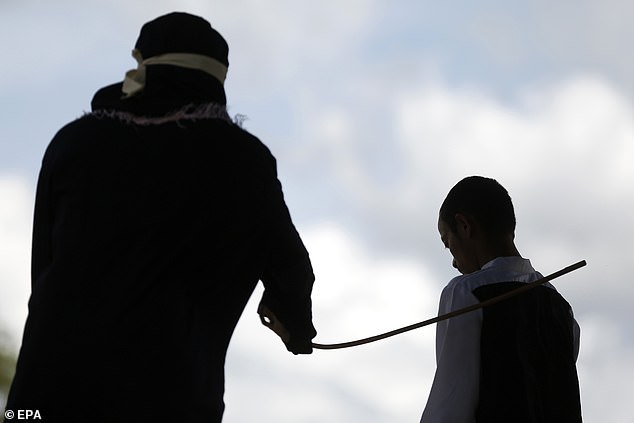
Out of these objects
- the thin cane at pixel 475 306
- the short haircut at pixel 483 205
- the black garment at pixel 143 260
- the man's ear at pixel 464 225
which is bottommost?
the black garment at pixel 143 260

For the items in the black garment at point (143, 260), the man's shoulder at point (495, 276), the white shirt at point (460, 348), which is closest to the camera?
the black garment at point (143, 260)

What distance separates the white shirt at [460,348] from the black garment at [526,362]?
4cm

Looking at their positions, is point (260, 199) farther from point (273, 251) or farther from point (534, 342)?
point (534, 342)

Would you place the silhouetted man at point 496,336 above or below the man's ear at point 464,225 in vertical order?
below

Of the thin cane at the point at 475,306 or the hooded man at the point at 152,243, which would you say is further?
the thin cane at the point at 475,306


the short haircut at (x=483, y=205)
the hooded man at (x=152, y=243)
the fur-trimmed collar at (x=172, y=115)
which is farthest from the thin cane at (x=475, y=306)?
the fur-trimmed collar at (x=172, y=115)

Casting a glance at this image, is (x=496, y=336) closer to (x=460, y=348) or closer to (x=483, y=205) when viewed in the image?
(x=460, y=348)

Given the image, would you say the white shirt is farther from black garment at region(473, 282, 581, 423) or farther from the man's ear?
the man's ear

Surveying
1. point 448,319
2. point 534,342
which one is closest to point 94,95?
point 448,319

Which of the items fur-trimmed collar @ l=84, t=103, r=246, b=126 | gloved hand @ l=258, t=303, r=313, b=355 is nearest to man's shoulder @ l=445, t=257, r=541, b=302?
gloved hand @ l=258, t=303, r=313, b=355

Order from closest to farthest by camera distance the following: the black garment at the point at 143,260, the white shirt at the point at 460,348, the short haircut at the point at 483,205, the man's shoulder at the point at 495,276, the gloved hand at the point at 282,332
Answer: the black garment at the point at 143,260 → the gloved hand at the point at 282,332 → the white shirt at the point at 460,348 → the man's shoulder at the point at 495,276 → the short haircut at the point at 483,205

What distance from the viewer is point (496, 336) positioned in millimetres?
4332

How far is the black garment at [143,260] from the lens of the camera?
2.95 m

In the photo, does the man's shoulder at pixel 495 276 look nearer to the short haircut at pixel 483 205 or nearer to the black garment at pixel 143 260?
the short haircut at pixel 483 205
